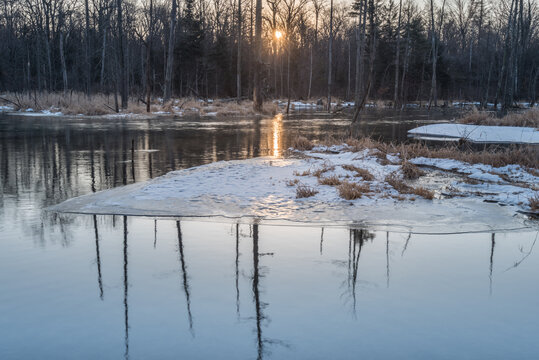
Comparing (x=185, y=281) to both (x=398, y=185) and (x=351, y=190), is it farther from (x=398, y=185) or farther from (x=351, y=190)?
(x=398, y=185)

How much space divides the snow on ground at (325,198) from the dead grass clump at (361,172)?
0.12m

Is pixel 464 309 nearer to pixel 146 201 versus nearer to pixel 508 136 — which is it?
pixel 146 201

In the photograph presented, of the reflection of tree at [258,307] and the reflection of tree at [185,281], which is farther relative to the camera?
the reflection of tree at [185,281]

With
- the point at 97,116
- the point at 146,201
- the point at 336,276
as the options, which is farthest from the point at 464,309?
the point at 97,116

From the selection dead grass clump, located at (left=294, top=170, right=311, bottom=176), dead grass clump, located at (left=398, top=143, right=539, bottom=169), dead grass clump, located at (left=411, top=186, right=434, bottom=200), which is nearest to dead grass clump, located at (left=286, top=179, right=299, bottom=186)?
dead grass clump, located at (left=294, top=170, right=311, bottom=176)

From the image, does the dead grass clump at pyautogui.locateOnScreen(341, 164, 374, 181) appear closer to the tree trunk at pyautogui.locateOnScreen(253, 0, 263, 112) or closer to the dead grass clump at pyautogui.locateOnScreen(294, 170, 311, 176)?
the dead grass clump at pyautogui.locateOnScreen(294, 170, 311, 176)

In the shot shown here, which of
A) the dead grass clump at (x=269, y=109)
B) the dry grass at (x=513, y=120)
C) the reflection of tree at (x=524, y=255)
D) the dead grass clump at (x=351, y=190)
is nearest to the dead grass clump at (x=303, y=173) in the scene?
the dead grass clump at (x=351, y=190)

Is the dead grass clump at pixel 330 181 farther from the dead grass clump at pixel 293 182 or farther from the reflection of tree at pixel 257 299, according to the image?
the reflection of tree at pixel 257 299

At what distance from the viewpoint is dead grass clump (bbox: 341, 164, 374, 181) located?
9.52 meters

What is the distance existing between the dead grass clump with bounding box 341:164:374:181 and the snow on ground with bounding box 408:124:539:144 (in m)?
8.26

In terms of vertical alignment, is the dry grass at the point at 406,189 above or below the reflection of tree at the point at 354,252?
above

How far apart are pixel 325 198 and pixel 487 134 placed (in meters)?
14.5

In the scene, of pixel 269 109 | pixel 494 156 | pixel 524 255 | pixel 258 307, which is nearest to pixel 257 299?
pixel 258 307

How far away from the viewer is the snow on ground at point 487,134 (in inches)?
745
